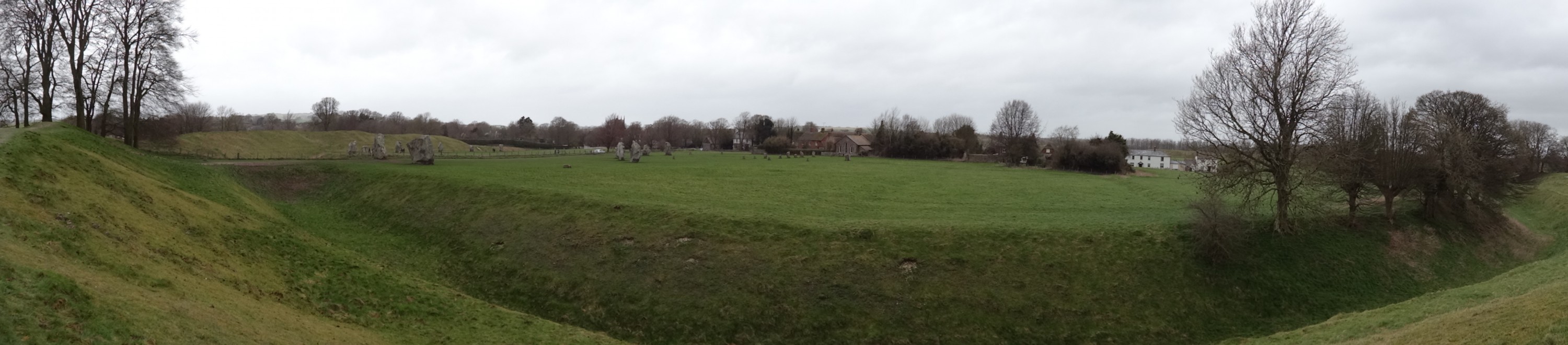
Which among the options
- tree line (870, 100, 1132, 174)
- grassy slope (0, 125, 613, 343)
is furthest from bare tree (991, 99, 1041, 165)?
grassy slope (0, 125, 613, 343)

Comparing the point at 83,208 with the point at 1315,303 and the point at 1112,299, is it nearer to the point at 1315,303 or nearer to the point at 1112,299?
the point at 1112,299

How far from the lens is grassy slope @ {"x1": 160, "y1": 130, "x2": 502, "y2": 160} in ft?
227

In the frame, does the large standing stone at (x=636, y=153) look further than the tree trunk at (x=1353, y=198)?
Yes

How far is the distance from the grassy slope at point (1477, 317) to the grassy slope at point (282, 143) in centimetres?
7464

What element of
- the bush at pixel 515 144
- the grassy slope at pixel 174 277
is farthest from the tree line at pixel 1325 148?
the bush at pixel 515 144

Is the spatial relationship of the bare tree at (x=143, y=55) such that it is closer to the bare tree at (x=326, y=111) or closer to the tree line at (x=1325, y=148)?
the tree line at (x=1325, y=148)

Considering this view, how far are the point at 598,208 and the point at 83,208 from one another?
550 inches

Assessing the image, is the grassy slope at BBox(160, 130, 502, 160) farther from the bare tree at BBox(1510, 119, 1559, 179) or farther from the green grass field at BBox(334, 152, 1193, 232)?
the bare tree at BBox(1510, 119, 1559, 179)

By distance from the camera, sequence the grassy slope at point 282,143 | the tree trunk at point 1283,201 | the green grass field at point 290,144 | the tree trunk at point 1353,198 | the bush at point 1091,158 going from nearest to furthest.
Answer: the tree trunk at point 1283,201 < the tree trunk at point 1353,198 < the bush at point 1091,158 < the green grass field at point 290,144 < the grassy slope at point 282,143

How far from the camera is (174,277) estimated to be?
13172 mm

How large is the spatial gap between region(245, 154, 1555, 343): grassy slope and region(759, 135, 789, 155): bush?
250 feet

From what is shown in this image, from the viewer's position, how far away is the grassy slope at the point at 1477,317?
10.0 m

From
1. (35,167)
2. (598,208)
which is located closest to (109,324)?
(35,167)

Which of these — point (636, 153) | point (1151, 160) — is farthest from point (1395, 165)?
point (1151, 160)
